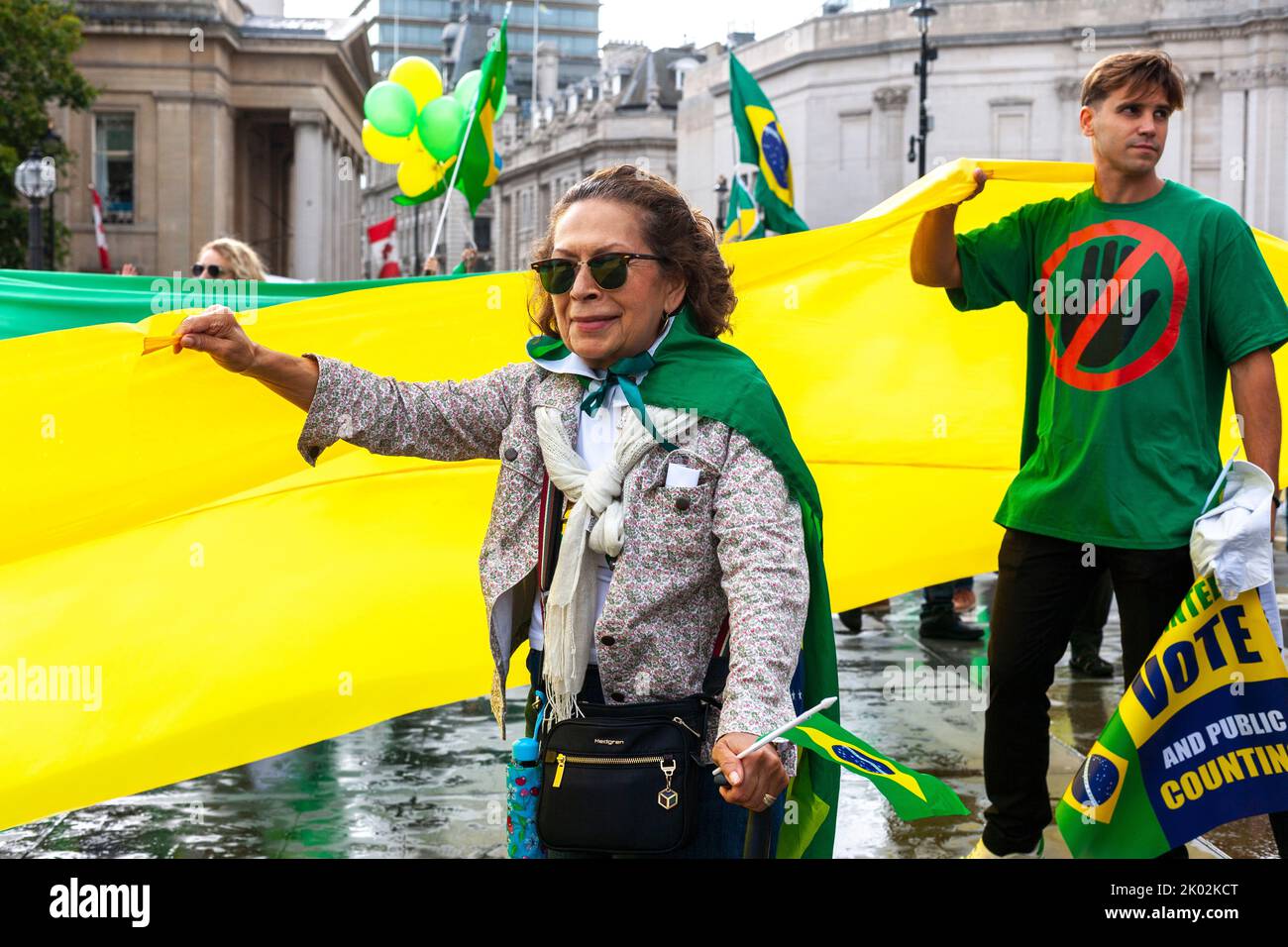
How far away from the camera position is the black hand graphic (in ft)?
13.6

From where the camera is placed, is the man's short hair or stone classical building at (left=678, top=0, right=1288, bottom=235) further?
stone classical building at (left=678, top=0, right=1288, bottom=235)

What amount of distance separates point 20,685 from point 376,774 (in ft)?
8.09

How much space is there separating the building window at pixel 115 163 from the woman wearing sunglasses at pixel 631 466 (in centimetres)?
5424

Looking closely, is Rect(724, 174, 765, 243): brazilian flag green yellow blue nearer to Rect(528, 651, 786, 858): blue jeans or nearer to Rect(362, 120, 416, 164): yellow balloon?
Rect(362, 120, 416, 164): yellow balloon

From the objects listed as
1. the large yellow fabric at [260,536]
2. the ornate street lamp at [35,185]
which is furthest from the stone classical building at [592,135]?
the large yellow fabric at [260,536]

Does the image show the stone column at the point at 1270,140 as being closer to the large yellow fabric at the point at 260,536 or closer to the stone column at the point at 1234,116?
the stone column at the point at 1234,116

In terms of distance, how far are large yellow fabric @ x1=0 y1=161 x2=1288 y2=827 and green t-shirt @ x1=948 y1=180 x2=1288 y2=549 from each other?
0.50 meters

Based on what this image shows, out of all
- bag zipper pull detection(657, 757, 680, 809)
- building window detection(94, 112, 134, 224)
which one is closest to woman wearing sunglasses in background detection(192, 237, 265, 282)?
bag zipper pull detection(657, 757, 680, 809)

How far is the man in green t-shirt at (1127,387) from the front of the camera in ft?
13.5

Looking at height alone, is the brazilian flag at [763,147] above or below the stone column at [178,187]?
below

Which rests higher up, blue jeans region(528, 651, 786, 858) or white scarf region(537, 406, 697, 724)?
white scarf region(537, 406, 697, 724)
